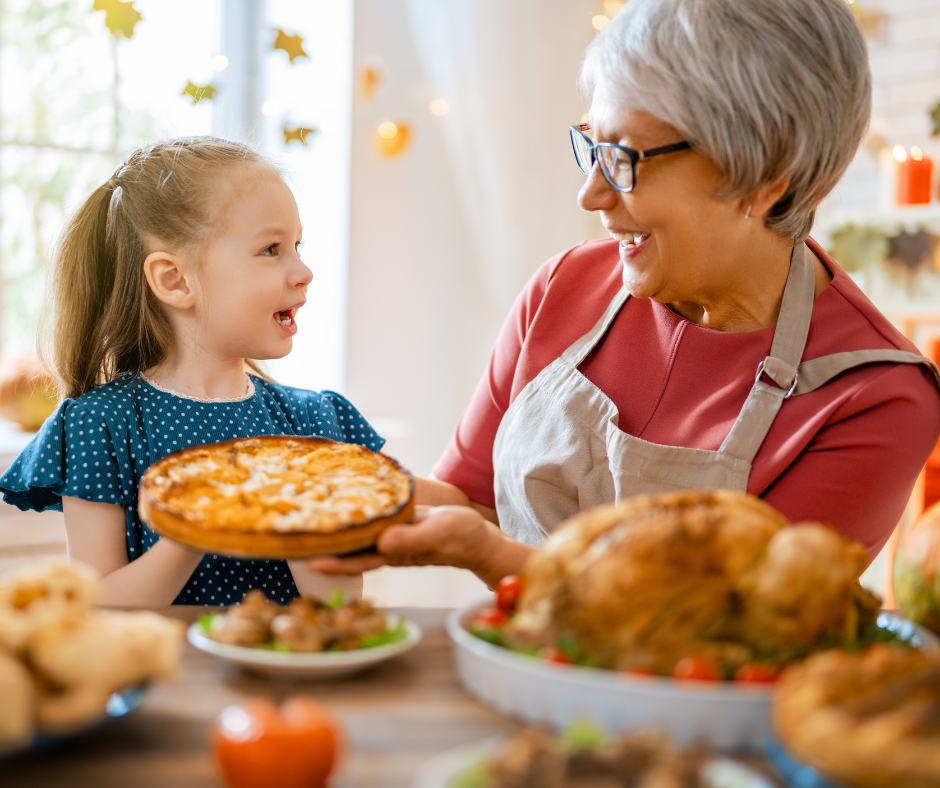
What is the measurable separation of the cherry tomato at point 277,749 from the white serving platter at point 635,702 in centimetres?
16

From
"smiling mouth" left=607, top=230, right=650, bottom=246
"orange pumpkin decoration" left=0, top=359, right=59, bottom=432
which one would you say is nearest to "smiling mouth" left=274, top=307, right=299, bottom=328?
"smiling mouth" left=607, top=230, right=650, bottom=246

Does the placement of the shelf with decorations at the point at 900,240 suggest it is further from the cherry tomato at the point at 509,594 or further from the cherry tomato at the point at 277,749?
the cherry tomato at the point at 277,749

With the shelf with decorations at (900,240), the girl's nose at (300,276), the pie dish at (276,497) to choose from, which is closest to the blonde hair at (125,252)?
the girl's nose at (300,276)

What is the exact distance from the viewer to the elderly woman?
136cm

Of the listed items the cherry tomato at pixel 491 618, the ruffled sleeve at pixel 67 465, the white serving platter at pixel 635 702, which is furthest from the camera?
the ruffled sleeve at pixel 67 465

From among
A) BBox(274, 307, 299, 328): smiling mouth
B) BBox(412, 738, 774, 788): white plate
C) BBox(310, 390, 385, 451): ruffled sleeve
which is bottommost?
BBox(310, 390, 385, 451): ruffled sleeve

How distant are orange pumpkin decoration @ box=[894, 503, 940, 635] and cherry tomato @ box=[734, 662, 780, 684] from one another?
0.24m

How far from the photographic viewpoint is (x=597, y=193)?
4.80 feet

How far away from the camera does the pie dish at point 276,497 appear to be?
0.90 metres

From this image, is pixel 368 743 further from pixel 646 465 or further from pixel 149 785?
pixel 646 465

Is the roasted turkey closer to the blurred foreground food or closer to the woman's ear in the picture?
the blurred foreground food

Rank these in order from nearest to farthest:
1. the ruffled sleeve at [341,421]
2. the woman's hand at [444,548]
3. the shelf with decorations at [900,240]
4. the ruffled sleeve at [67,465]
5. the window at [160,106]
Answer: the woman's hand at [444,548] < the ruffled sleeve at [67,465] < the ruffled sleeve at [341,421] < the window at [160,106] < the shelf with decorations at [900,240]

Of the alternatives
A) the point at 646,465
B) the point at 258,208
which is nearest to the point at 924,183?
the point at 646,465

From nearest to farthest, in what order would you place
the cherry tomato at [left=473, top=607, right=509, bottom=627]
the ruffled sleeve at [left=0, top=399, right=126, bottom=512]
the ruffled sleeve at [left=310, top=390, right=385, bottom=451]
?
the cherry tomato at [left=473, top=607, right=509, bottom=627]
the ruffled sleeve at [left=0, top=399, right=126, bottom=512]
the ruffled sleeve at [left=310, top=390, right=385, bottom=451]
